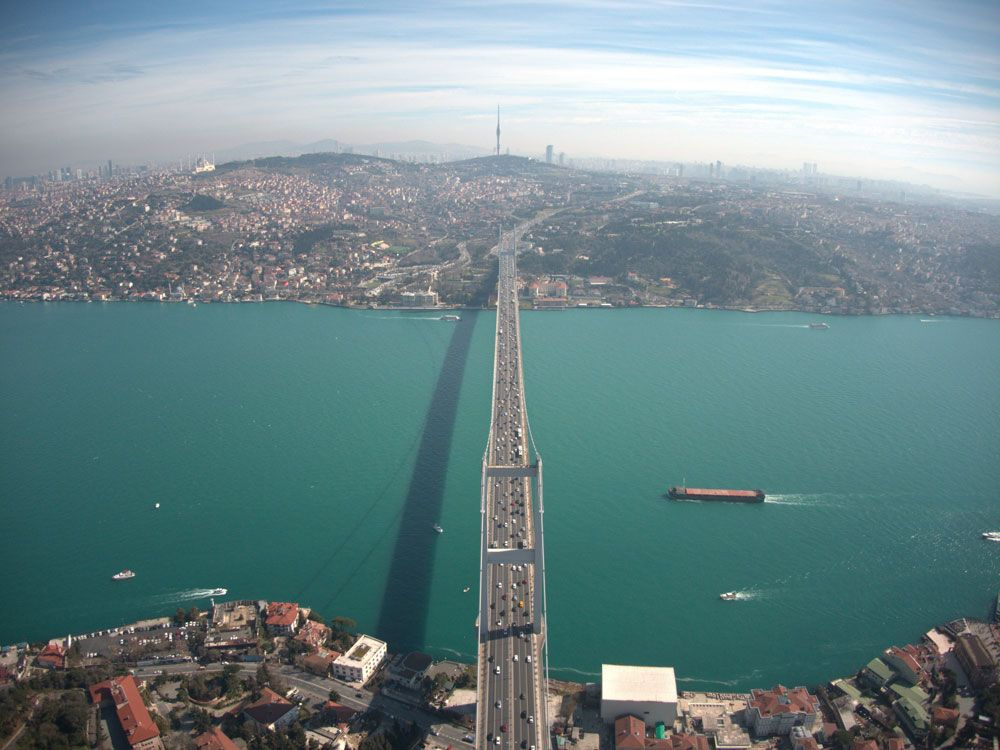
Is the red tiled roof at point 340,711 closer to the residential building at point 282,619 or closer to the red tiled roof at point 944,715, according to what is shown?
the residential building at point 282,619

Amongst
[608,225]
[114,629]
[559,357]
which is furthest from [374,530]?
[608,225]

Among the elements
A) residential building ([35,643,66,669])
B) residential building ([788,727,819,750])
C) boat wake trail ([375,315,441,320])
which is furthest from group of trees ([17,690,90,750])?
boat wake trail ([375,315,441,320])

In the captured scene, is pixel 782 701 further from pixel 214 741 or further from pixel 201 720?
pixel 201 720

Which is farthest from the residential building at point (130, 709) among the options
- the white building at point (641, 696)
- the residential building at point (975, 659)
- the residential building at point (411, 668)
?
the residential building at point (975, 659)

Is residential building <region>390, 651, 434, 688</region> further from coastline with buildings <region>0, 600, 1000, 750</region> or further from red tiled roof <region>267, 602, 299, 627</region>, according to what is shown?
red tiled roof <region>267, 602, 299, 627</region>

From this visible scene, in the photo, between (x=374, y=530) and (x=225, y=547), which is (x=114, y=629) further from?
(x=374, y=530)

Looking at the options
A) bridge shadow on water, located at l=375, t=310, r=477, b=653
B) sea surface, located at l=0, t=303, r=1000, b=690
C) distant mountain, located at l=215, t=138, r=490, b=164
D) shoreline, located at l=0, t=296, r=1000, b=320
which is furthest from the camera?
distant mountain, located at l=215, t=138, r=490, b=164

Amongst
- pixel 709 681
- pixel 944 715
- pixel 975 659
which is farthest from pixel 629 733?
pixel 975 659

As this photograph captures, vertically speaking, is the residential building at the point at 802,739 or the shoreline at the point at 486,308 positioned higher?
the shoreline at the point at 486,308
